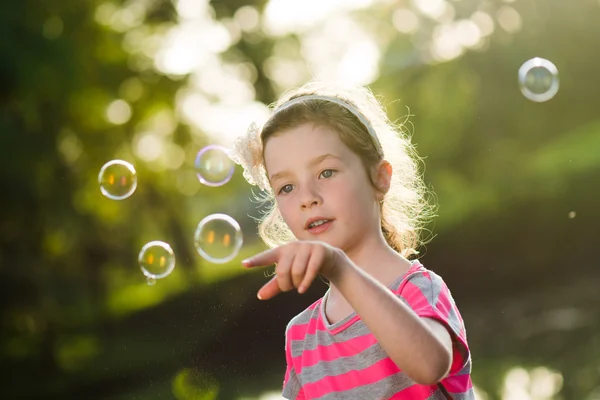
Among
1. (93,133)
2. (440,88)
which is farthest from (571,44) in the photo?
(93,133)

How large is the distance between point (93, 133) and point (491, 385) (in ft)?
38.9

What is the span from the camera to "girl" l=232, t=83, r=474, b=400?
183 cm

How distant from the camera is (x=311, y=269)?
1.65 metres

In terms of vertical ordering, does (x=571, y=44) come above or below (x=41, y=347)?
above

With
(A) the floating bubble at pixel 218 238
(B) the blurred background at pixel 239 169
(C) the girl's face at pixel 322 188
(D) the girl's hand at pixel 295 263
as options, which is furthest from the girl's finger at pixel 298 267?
(B) the blurred background at pixel 239 169

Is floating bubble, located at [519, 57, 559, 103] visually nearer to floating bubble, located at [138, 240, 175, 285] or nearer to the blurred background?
the blurred background

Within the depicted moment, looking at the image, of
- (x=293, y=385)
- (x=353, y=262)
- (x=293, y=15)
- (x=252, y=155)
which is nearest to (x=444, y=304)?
(x=353, y=262)

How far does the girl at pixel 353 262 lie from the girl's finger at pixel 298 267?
12cm

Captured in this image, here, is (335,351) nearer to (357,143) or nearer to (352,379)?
(352,379)

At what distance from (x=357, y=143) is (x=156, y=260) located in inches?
91.4

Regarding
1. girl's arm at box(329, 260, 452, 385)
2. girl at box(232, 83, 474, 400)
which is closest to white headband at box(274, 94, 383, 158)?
girl at box(232, 83, 474, 400)

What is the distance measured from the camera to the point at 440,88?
15.4 metres

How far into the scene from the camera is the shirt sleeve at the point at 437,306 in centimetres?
207

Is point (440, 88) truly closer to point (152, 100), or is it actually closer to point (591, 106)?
point (591, 106)
